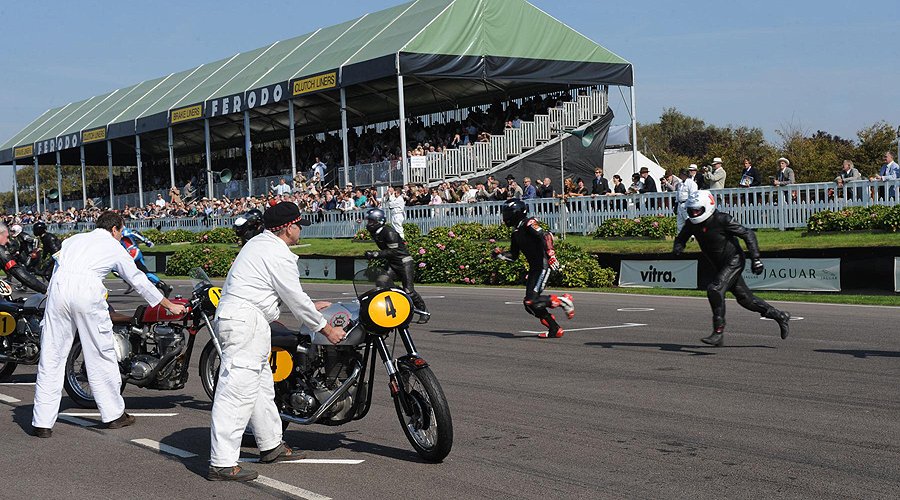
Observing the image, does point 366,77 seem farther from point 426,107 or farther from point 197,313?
point 197,313

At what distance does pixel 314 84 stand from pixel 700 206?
27.5m

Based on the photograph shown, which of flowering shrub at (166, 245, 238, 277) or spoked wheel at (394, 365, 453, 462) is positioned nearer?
spoked wheel at (394, 365, 453, 462)

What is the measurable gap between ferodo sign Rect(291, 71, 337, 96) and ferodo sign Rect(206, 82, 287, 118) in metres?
1.02

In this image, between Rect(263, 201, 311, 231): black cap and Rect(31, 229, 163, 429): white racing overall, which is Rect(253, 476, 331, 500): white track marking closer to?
Rect(263, 201, 311, 231): black cap

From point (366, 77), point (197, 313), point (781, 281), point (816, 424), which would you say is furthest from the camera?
point (366, 77)

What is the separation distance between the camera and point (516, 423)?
8.35m

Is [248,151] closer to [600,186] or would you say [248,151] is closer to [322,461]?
[600,186]

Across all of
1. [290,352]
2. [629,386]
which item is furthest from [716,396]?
[290,352]

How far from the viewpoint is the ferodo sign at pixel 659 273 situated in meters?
21.1

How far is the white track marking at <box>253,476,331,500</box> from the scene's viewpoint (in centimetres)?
625

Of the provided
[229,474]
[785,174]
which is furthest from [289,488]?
[785,174]

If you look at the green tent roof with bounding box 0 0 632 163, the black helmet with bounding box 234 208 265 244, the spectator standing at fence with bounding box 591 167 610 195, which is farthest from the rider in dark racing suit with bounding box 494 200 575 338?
the green tent roof with bounding box 0 0 632 163

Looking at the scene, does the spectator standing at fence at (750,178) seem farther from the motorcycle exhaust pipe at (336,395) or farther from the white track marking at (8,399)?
the motorcycle exhaust pipe at (336,395)

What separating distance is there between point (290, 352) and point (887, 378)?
19.0 ft
